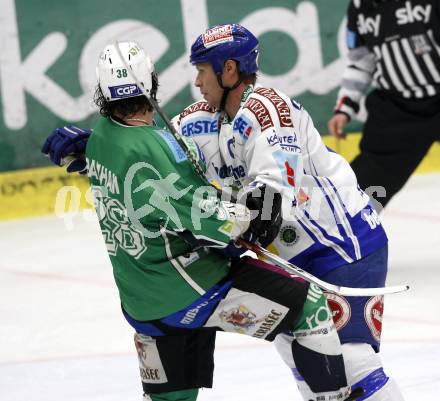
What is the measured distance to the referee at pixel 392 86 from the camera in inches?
214

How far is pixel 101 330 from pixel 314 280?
7.11 ft

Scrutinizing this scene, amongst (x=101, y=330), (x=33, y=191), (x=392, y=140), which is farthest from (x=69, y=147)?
(x=33, y=191)

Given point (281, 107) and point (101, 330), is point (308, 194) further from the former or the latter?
point (101, 330)

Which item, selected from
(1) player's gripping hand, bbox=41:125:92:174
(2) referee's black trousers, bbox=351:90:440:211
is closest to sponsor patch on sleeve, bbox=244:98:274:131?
(1) player's gripping hand, bbox=41:125:92:174

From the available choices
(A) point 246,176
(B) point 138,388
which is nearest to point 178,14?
(B) point 138,388

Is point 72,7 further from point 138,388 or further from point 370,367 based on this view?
point 370,367

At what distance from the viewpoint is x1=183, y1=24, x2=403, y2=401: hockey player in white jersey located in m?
3.04

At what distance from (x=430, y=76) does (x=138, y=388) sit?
7.73 ft

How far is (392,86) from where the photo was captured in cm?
564

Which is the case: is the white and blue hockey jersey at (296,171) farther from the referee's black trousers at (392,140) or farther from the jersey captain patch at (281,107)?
the referee's black trousers at (392,140)

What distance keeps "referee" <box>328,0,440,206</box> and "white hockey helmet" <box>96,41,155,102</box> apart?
2638 millimetres

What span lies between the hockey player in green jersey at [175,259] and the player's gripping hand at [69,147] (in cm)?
14

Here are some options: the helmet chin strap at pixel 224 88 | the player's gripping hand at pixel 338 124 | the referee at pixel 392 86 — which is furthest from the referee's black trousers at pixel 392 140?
the helmet chin strap at pixel 224 88

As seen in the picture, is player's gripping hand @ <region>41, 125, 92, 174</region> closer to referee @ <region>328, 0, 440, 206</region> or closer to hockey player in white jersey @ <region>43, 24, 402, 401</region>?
hockey player in white jersey @ <region>43, 24, 402, 401</region>
